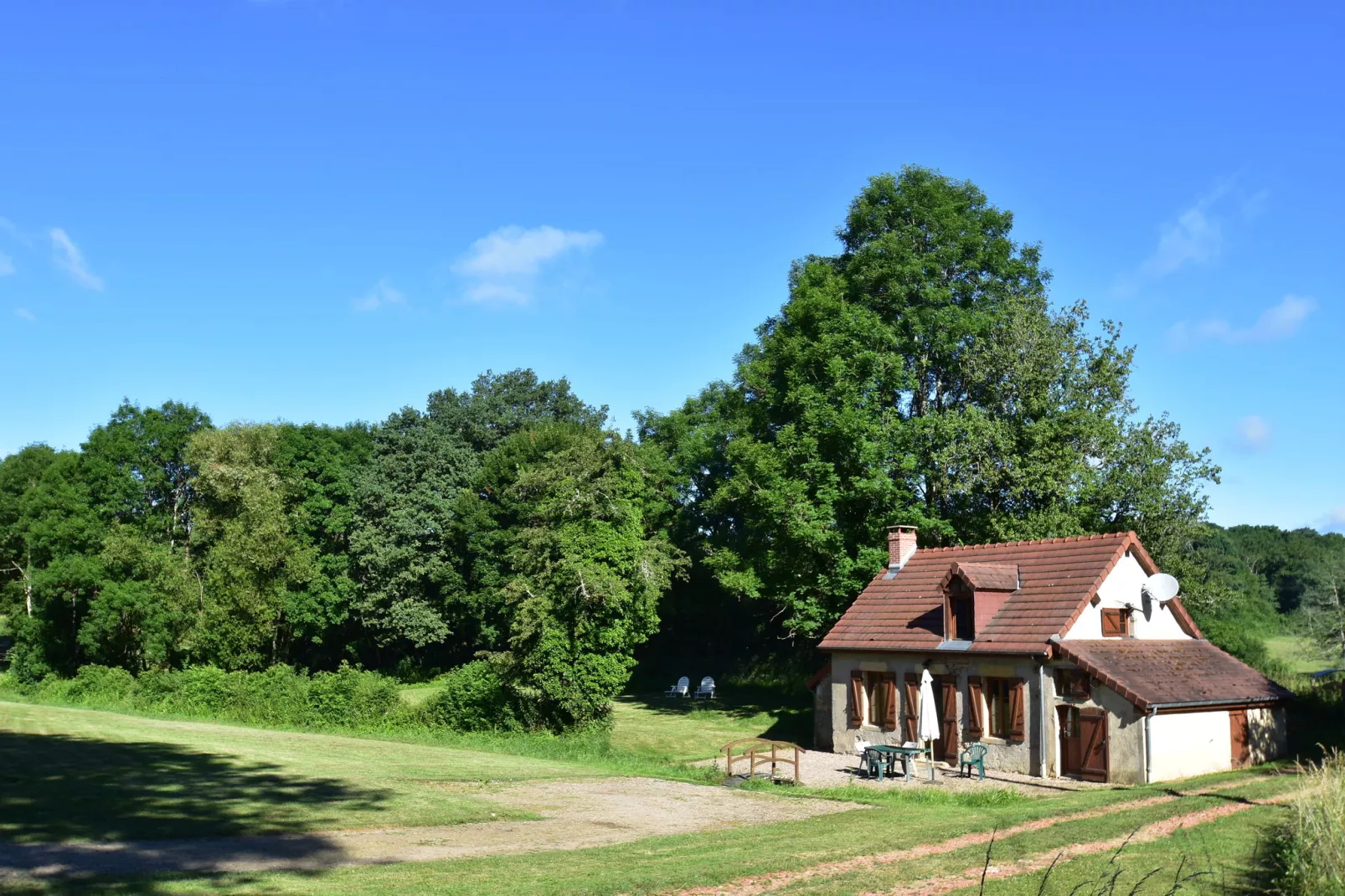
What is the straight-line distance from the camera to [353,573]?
174 feet

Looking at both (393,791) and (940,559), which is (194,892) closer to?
(393,791)

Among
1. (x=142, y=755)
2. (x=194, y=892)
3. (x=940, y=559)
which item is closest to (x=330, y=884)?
(x=194, y=892)

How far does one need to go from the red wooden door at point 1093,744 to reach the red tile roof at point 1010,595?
188 centimetres

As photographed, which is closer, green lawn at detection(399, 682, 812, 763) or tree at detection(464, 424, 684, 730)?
tree at detection(464, 424, 684, 730)

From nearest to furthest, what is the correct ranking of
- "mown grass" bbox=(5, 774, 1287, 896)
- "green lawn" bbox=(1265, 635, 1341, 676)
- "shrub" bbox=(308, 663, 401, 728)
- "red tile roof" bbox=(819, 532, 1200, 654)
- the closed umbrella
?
"mown grass" bbox=(5, 774, 1287, 896)
the closed umbrella
"red tile roof" bbox=(819, 532, 1200, 654)
"shrub" bbox=(308, 663, 401, 728)
"green lawn" bbox=(1265, 635, 1341, 676)

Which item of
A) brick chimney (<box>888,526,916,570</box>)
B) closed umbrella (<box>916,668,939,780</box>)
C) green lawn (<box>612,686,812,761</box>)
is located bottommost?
green lawn (<box>612,686,812,761</box>)

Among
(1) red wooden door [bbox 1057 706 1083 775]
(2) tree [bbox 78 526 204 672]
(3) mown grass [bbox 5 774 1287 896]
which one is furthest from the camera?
(2) tree [bbox 78 526 204 672]

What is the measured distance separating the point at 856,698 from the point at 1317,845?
20942mm

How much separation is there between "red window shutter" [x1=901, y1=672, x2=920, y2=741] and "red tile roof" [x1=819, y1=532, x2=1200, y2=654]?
3.40ft

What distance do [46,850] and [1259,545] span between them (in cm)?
12394

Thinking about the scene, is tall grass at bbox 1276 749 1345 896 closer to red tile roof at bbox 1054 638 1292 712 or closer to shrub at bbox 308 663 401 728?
red tile roof at bbox 1054 638 1292 712

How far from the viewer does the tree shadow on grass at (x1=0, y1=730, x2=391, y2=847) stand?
15.1 metres

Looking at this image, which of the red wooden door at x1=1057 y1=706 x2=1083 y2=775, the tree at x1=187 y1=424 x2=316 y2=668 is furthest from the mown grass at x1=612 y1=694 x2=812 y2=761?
the tree at x1=187 y1=424 x2=316 y2=668

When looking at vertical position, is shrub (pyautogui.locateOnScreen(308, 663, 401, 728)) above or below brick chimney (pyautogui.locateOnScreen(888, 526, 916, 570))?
below
